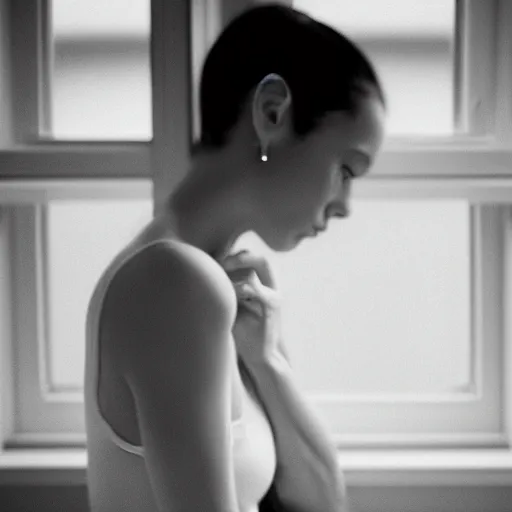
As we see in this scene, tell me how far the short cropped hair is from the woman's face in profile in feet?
0.04

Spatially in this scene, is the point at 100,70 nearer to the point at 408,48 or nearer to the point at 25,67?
the point at 25,67

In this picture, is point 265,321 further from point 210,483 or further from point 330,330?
point 330,330

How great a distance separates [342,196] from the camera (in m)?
0.72

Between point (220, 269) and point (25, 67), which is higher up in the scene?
point (25, 67)

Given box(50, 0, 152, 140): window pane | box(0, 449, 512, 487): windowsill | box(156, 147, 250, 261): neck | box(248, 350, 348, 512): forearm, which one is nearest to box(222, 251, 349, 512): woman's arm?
box(248, 350, 348, 512): forearm

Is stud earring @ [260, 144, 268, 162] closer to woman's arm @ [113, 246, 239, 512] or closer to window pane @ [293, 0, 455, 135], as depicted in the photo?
woman's arm @ [113, 246, 239, 512]

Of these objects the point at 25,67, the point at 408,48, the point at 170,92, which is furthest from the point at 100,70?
the point at 408,48

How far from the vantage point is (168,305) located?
57cm

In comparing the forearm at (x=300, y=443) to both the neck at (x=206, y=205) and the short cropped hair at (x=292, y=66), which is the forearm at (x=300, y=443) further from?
the short cropped hair at (x=292, y=66)

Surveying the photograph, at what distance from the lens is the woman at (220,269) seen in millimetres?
564

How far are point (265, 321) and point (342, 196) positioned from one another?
19cm

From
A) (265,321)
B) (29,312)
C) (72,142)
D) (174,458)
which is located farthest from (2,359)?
(174,458)

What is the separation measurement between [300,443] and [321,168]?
A: 1.19ft

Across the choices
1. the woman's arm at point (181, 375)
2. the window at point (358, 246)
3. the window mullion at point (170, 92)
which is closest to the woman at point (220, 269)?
the woman's arm at point (181, 375)
